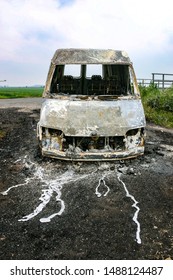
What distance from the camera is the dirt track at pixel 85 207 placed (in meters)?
4.08

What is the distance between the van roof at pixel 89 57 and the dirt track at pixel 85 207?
210cm

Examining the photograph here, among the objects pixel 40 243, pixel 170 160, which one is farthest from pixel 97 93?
pixel 40 243

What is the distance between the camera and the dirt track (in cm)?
408

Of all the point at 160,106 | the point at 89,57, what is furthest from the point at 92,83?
the point at 160,106

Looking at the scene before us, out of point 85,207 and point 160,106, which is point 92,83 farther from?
point 160,106

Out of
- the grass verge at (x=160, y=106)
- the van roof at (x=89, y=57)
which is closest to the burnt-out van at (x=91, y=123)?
the van roof at (x=89, y=57)

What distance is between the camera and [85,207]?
520 cm

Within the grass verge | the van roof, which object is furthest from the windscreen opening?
the grass verge

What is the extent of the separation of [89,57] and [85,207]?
11.4ft

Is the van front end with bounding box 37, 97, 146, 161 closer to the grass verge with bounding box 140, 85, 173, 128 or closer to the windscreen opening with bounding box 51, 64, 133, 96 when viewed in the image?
the windscreen opening with bounding box 51, 64, 133, 96

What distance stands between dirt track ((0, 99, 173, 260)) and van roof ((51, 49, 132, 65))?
2099mm

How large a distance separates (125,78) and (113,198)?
10.5 feet

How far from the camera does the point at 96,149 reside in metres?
6.63
